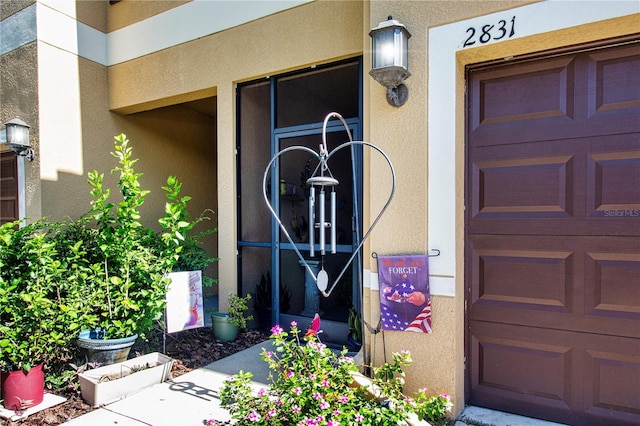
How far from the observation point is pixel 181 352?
415 centimetres

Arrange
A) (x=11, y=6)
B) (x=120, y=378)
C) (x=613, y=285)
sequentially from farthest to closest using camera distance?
1. (x=11, y=6)
2. (x=120, y=378)
3. (x=613, y=285)

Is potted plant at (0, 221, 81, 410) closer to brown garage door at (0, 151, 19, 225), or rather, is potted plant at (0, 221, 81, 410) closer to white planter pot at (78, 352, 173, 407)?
white planter pot at (78, 352, 173, 407)

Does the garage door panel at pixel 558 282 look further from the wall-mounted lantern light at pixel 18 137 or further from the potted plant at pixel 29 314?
the wall-mounted lantern light at pixel 18 137

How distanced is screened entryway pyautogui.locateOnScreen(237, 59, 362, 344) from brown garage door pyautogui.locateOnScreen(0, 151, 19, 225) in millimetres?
3307

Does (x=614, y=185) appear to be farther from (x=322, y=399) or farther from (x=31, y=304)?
(x=31, y=304)

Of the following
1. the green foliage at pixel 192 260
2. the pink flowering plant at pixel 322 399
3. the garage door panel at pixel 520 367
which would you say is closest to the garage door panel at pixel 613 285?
the garage door panel at pixel 520 367

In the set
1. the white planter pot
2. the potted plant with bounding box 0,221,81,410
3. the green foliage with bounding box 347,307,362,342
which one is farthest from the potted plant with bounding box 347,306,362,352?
→ the potted plant with bounding box 0,221,81,410

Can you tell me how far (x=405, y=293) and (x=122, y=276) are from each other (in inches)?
96.1

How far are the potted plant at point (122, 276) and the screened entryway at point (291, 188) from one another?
1169 mm

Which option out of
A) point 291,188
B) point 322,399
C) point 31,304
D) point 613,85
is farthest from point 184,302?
point 613,85

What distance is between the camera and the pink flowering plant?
7.29 ft

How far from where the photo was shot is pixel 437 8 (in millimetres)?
2904

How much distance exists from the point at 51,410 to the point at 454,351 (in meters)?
2.97

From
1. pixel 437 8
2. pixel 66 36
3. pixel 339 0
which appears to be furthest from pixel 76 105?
pixel 437 8
